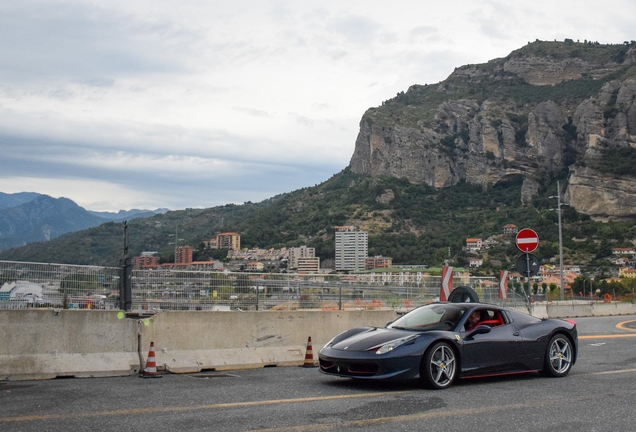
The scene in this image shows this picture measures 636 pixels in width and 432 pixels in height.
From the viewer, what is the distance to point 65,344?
34.1 ft

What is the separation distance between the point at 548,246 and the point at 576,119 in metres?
47.6

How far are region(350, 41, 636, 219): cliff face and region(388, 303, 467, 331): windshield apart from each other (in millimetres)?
116215

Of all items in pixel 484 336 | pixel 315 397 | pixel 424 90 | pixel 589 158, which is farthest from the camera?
pixel 424 90

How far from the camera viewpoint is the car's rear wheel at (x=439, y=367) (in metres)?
→ 9.12

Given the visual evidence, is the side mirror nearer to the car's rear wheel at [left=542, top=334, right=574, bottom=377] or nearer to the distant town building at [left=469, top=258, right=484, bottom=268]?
the car's rear wheel at [left=542, top=334, right=574, bottom=377]

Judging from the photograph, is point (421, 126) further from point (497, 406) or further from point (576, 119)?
point (497, 406)

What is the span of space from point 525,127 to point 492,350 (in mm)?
143768

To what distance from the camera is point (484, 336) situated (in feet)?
32.5

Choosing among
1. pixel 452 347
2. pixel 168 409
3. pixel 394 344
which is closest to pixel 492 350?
pixel 452 347

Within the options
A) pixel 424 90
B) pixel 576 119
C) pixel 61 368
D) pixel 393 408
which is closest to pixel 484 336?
pixel 393 408

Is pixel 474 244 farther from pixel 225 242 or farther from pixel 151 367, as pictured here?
pixel 151 367

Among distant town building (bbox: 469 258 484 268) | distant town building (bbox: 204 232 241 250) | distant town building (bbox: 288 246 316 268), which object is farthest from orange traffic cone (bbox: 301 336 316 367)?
distant town building (bbox: 204 232 241 250)

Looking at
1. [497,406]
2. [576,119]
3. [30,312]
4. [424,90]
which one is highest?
[424,90]

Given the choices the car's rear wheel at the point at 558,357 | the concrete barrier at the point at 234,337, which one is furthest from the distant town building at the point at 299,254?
the car's rear wheel at the point at 558,357
